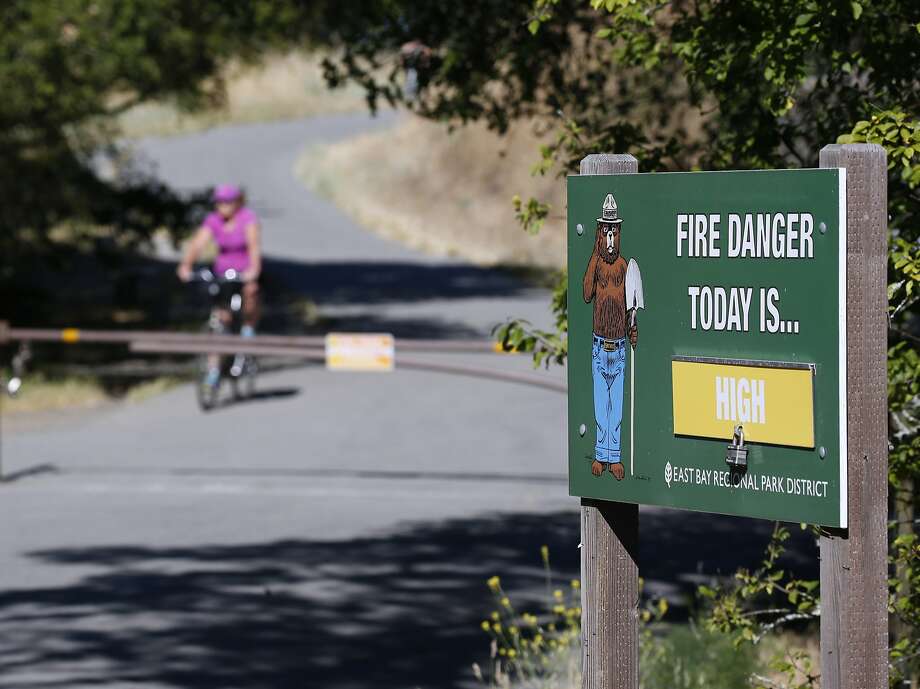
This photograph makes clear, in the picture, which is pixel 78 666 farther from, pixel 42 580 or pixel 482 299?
pixel 482 299

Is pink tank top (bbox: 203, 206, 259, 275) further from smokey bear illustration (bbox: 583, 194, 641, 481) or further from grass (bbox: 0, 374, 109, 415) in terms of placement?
smokey bear illustration (bbox: 583, 194, 641, 481)

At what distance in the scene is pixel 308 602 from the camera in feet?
29.8

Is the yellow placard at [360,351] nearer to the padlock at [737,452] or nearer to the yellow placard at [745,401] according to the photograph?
the yellow placard at [745,401]

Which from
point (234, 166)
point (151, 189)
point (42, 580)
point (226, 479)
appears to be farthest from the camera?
point (234, 166)

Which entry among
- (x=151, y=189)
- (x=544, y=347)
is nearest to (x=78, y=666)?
(x=544, y=347)

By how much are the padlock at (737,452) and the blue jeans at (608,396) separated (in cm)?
41

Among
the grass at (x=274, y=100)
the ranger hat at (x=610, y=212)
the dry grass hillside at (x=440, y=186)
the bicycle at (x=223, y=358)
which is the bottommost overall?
the bicycle at (x=223, y=358)

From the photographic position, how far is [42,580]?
379 inches

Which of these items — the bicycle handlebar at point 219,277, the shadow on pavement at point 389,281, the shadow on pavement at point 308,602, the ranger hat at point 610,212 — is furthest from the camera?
the shadow on pavement at point 389,281

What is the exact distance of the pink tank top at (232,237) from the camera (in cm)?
1594

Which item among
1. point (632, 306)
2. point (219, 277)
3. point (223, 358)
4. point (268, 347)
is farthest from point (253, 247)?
point (632, 306)

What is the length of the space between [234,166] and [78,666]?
164 ft

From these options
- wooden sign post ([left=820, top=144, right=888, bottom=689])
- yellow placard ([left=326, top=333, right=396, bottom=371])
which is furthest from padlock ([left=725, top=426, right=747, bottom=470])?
yellow placard ([left=326, top=333, right=396, bottom=371])

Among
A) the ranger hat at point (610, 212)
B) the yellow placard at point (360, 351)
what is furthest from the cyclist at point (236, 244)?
the ranger hat at point (610, 212)
